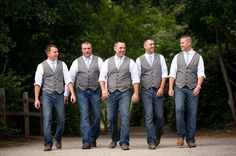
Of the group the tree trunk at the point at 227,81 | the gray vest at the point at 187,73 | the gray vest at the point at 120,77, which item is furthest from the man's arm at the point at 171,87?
the tree trunk at the point at 227,81

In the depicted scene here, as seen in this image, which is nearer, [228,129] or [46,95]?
[46,95]

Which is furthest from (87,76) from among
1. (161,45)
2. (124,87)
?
(161,45)

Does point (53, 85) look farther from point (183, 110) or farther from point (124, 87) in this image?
point (183, 110)

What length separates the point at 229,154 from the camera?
10.4 m

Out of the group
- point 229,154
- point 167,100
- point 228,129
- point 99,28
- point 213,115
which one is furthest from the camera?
point 99,28

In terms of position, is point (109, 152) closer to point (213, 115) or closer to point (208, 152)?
point (208, 152)

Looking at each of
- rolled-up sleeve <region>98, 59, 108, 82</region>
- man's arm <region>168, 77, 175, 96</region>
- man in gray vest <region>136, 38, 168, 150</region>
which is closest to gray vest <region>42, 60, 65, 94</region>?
rolled-up sleeve <region>98, 59, 108, 82</region>

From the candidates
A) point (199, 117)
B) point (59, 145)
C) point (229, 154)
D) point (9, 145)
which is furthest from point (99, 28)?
point (229, 154)

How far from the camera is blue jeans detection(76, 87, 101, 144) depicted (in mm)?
11812

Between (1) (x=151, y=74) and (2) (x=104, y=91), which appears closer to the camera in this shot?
(2) (x=104, y=91)

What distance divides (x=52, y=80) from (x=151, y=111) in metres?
2.02

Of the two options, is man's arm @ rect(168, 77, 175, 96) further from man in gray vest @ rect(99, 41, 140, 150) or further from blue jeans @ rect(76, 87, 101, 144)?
blue jeans @ rect(76, 87, 101, 144)

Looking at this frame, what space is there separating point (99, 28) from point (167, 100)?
7471mm

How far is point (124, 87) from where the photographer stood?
11.6 m
